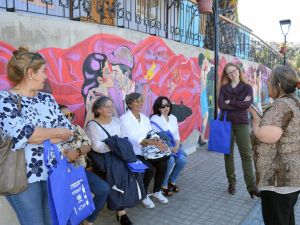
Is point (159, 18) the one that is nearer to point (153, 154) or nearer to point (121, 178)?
point (153, 154)

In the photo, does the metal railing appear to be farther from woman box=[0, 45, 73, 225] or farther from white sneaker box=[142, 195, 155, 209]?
white sneaker box=[142, 195, 155, 209]

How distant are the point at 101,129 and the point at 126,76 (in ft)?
5.28

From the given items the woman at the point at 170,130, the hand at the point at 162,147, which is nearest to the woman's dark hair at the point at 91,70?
the woman at the point at 170,130

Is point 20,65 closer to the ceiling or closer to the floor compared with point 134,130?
closer to the ceiling

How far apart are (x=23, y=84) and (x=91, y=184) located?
1365 millimetres

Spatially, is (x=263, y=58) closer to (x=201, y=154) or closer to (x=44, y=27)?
(x=201, y=154)

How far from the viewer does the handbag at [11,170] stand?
6.55ft

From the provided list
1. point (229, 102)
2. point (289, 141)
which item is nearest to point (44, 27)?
point (229, 102)

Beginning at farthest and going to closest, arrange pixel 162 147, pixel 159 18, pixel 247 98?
pixel 159 18, pixel 247 98, pixel 162 147

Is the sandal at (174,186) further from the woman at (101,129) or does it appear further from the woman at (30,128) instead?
the woman at (30,128)

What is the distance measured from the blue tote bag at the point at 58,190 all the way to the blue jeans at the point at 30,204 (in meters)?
0.11

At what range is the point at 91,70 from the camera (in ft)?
13.9

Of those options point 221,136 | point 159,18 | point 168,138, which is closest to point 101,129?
point 168,138

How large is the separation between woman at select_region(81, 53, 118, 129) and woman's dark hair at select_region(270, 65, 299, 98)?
2.65 meters
